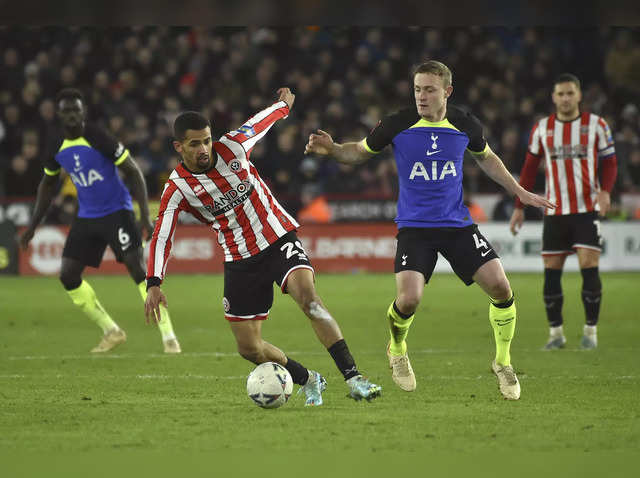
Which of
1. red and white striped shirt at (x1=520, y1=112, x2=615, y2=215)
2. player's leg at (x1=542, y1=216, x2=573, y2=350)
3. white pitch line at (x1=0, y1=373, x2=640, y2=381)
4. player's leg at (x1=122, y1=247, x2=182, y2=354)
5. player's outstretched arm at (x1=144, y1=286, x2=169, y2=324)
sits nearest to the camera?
player's outstretched arm at (x1=144, y1=286, x2=169, y2=324)

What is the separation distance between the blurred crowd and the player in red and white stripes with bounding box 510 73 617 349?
10.3m

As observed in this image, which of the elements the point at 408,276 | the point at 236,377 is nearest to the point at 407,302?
the point at 408,276

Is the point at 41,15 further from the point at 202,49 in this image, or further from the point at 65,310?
the point at 202,49

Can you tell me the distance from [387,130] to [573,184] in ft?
10.8

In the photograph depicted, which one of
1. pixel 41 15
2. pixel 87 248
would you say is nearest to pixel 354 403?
pixel 87 248

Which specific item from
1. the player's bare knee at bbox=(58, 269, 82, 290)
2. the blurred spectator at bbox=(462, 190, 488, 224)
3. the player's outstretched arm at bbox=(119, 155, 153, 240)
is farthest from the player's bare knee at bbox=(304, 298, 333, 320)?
the blurred spectator at bbox=(462, 190, 488, 224)

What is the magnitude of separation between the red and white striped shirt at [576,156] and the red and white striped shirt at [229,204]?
3717 mm

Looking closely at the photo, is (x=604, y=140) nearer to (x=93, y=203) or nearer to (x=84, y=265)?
(x=93, y=203)

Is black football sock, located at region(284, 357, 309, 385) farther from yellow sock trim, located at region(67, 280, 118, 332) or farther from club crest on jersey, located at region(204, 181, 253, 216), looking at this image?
yellow sock trim, located at region(67, 280, 118, 332)

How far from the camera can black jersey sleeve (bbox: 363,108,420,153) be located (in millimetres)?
7219

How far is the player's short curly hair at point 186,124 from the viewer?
6539 mm

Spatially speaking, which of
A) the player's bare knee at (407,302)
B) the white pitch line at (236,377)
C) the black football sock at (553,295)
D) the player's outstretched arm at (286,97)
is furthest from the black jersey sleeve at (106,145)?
the black football sock at (553,295)

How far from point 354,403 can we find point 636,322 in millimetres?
6325

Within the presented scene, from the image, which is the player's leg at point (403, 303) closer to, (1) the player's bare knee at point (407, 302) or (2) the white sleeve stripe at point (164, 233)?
(1) the player's bare knee at point (407, 302)
